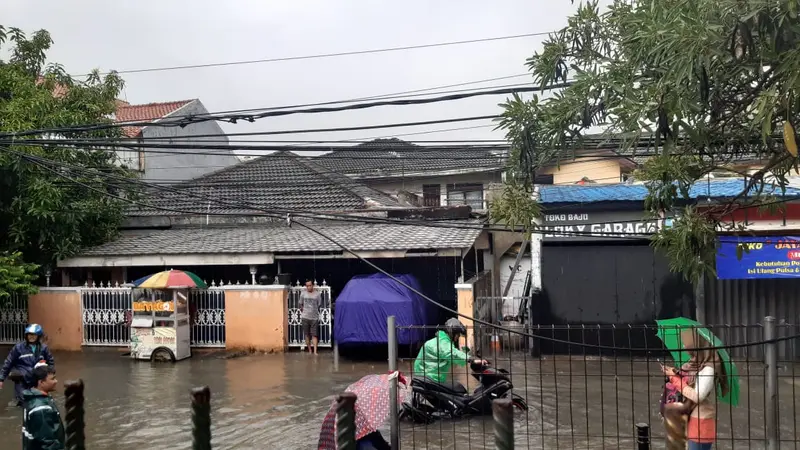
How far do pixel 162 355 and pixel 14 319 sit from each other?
439 centimetres

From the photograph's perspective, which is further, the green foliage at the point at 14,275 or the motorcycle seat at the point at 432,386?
the green foliage at the point at 14,275

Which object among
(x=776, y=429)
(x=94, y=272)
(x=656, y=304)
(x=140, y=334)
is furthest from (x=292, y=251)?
(x=776, y=429)

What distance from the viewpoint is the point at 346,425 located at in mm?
3062

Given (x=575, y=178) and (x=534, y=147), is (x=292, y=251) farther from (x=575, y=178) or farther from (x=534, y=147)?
(x=575, y=178)

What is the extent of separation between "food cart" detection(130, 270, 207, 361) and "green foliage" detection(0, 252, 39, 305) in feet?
7.12

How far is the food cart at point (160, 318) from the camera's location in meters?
13.3

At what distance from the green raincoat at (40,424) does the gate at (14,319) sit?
444 inches

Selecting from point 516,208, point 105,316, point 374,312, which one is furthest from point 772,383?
point 105,316

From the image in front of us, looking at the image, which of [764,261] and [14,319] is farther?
[14,319]

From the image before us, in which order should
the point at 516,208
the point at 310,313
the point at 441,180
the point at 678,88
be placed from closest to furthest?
the point at 678,88
the point at 516,208
the point at 310,313
the point at 441,180

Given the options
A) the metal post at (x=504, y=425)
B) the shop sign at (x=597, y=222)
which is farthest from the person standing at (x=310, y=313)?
the metal post at (x=504, y=425)

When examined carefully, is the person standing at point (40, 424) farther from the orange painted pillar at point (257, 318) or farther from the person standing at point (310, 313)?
the orange painted pillar at point (257, 318)

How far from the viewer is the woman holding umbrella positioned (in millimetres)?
5496

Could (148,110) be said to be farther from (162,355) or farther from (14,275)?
(162,355)
